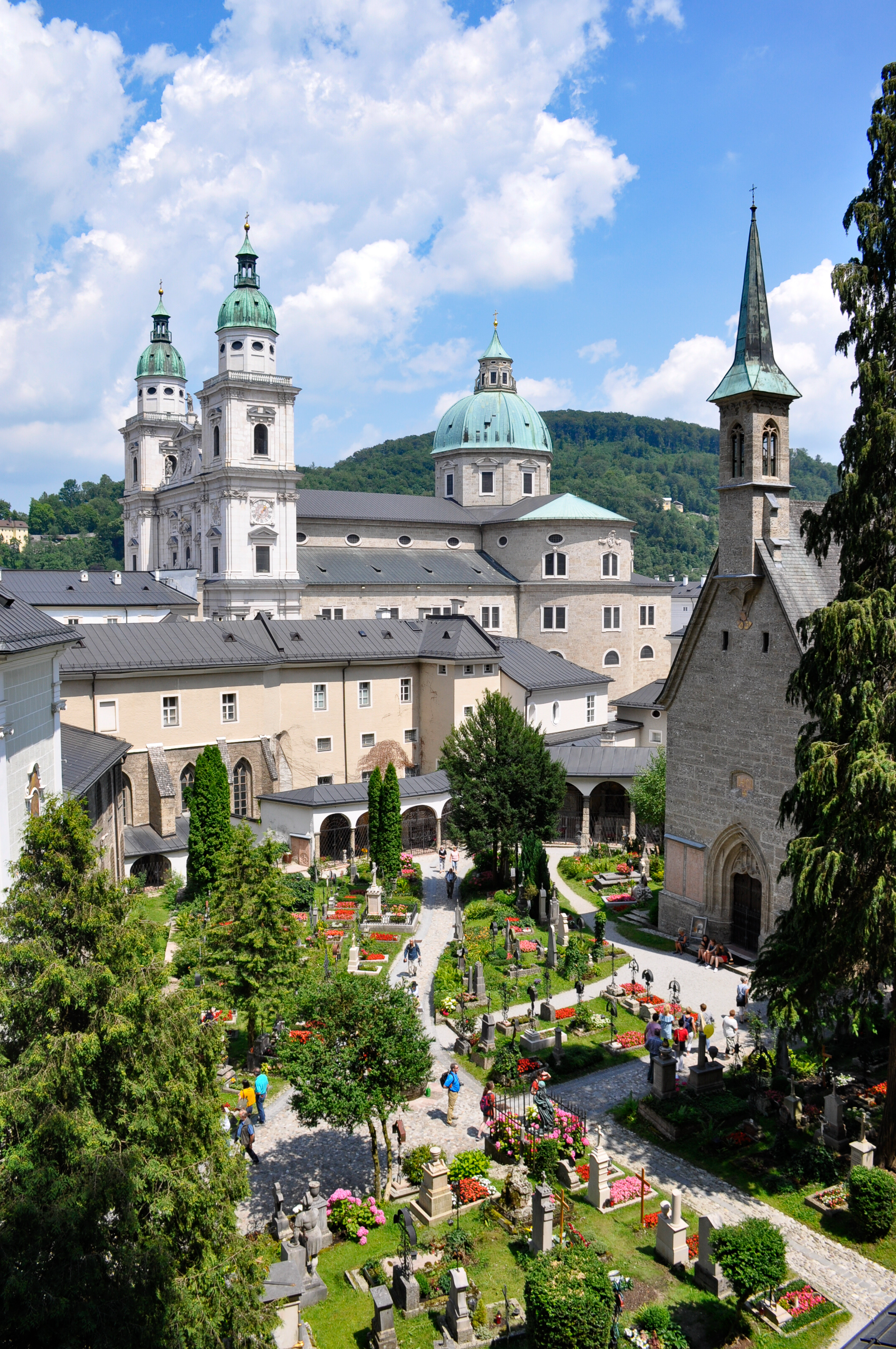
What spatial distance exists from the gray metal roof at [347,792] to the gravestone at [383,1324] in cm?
2502

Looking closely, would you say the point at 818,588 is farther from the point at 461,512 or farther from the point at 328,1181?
the point at 461,512

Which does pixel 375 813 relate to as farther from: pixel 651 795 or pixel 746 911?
pixel 746 911

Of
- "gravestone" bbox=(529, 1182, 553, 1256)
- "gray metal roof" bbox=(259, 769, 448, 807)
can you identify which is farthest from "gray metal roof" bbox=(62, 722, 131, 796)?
"gravestone" bbox=(529, 1182, 553, 1256)

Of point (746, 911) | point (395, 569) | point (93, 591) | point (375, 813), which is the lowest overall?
point (746, 911)

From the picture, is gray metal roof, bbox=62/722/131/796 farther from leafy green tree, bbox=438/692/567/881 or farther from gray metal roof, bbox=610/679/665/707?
gray metal roof, bbox=610/679/665/707

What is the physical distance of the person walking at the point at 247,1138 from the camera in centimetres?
1683

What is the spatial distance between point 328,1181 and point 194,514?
49301mm

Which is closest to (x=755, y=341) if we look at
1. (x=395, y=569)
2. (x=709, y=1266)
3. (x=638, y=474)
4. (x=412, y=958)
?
(x=412, y=958)

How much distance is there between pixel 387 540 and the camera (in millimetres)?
60875

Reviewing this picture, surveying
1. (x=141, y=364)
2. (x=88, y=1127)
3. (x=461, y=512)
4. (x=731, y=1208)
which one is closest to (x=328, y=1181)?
(x=731, y=1208)

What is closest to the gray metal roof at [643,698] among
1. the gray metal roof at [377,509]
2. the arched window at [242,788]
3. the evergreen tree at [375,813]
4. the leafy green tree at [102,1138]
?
the evergreen tree at [375,813]

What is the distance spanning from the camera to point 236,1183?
991cm

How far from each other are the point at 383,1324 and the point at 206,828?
21.6 meters

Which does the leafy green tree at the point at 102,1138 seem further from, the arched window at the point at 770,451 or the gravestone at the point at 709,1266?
the arched window at the point at 770,451
